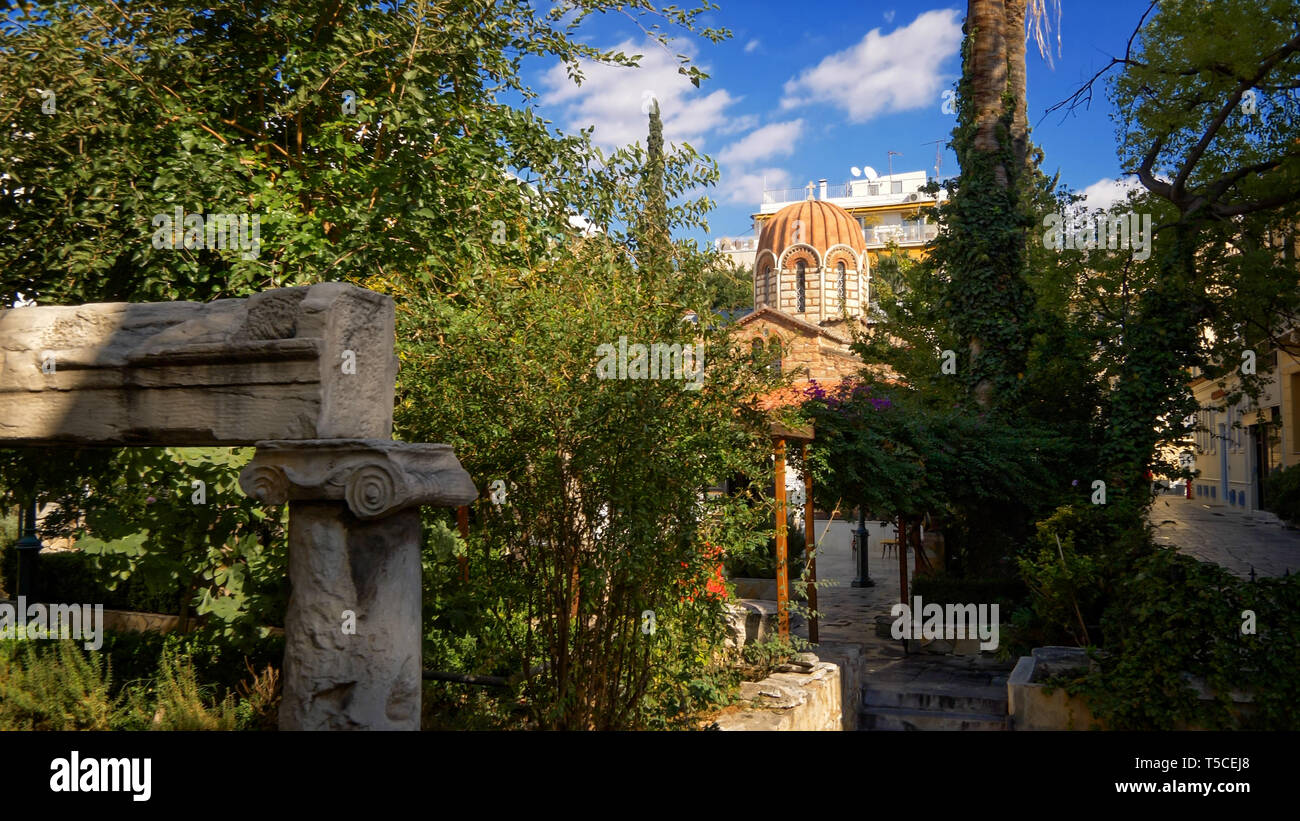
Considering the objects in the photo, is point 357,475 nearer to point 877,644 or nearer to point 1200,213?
point 877,644

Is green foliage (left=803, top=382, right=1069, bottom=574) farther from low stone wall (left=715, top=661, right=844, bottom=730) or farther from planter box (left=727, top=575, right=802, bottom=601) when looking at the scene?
low stone wall (left=715, top=661, right=844, bottom=730)

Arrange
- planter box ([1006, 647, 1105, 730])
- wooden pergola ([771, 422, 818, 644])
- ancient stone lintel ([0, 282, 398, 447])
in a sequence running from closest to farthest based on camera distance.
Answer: ancient stone lintel ([0, 282, 398, 447]) < planter box ([1006, 647, 1105, 730]) < wooden pergola ([771, 422, 818, 644])

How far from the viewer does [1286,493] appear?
18641 millimetres

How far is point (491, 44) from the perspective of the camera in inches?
274

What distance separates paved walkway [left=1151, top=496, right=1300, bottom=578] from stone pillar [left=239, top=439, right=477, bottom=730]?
353 inches

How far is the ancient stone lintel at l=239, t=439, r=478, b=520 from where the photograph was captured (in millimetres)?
3287

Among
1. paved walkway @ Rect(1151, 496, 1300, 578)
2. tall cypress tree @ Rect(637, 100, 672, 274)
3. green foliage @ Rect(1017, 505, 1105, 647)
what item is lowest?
paved walkway @ Rect(1151, 496, 1300, 578)

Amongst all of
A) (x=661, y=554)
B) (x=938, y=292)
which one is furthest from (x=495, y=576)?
(x=938, y=292)

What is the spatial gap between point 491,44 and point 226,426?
4361 mm

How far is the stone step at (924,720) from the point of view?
771cm

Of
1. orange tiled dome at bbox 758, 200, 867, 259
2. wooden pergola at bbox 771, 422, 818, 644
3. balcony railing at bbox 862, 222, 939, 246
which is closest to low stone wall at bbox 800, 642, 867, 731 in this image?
wooden pergola at bbox 771, 422, 818, 644

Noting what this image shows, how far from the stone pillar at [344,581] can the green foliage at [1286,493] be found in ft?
66.2

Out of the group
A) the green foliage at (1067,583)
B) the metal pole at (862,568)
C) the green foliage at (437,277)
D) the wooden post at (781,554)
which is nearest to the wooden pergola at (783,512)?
the wooden post at (781,554)
